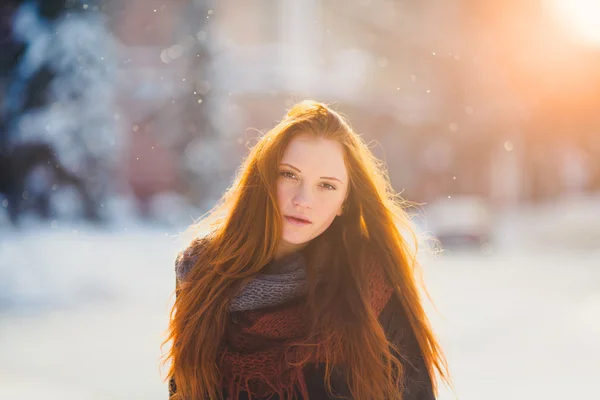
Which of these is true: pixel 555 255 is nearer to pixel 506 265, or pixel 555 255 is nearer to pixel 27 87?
pixel 506 265

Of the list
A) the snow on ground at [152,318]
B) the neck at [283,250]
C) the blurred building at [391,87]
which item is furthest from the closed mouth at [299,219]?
the blurred building at [391,87]

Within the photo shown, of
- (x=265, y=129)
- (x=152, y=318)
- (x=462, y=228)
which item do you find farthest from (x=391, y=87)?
(x=152, y=318)

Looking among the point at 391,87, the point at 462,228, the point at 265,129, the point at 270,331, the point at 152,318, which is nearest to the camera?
the point at 270,331

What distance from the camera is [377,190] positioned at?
7.70 feet

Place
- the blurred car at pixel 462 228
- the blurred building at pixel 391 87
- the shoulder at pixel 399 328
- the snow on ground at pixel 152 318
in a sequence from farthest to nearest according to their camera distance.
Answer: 1. the blurred building at pixel 391 87
2. the blurred car at pixel 462 228
3. the snow on ground at pixel 152 318
4. the shoulder at pixel 399 328

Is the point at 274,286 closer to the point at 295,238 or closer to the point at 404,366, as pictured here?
the point at 295,238

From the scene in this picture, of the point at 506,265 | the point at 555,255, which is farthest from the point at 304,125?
the point at 555,255

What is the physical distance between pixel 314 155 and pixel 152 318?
669 cm

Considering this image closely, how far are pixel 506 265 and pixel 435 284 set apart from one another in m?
3.43

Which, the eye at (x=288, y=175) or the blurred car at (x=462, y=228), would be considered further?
the blurred car at (x=462, y=228)

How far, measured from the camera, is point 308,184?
2.19 meters

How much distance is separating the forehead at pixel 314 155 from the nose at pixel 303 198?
6 centimetres

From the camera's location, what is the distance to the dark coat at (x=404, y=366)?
215cm

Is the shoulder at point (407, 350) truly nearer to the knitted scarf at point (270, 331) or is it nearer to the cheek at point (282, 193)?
the knitted scarf at point (270, 331)
